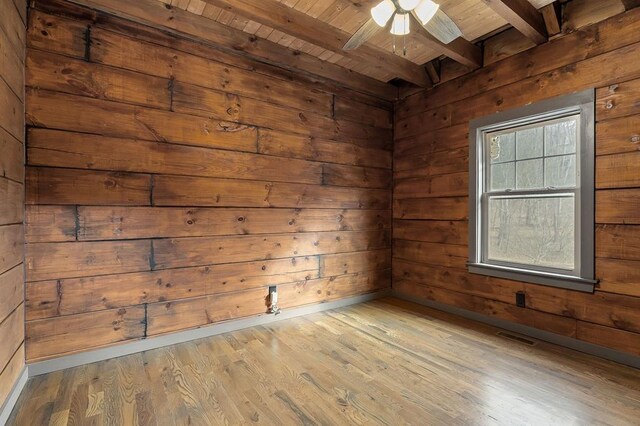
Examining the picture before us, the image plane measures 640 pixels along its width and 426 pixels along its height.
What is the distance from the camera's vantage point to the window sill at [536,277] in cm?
237

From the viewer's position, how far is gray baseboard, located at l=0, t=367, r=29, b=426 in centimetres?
160

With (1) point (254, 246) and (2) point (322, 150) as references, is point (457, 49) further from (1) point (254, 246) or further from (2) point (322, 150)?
(1) point (254, 246)

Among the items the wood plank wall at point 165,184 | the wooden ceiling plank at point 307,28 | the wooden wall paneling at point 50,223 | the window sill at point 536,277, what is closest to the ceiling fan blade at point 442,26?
the wooden ceiling plank at point 307,28

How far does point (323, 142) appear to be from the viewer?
336 cm


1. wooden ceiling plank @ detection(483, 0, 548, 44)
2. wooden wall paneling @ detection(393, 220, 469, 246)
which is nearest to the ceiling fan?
wooden ceiling plank @ detection(483, 0, 548, 44)

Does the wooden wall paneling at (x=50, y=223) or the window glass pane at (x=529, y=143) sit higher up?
the window glass pane at (x=529, y=143)

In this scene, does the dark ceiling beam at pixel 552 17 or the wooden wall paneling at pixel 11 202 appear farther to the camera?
the dark ceiling beam at pixel 552 17

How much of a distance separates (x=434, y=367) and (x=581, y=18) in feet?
9.50

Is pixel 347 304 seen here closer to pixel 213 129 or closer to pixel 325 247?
pixel 325 247

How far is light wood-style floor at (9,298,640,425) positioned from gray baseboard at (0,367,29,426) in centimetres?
5

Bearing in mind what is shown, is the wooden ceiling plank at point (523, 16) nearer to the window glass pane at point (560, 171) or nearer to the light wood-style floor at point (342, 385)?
the window glass pane at point (560, 171)

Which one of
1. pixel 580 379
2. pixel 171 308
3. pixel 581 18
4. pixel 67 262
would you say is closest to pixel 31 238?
pixel 67 262

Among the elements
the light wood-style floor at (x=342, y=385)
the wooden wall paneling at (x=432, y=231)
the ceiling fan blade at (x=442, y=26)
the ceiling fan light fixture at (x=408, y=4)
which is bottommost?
the light wood-style floor at (x=342, y=385)

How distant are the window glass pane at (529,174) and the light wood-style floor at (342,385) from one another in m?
1.36
